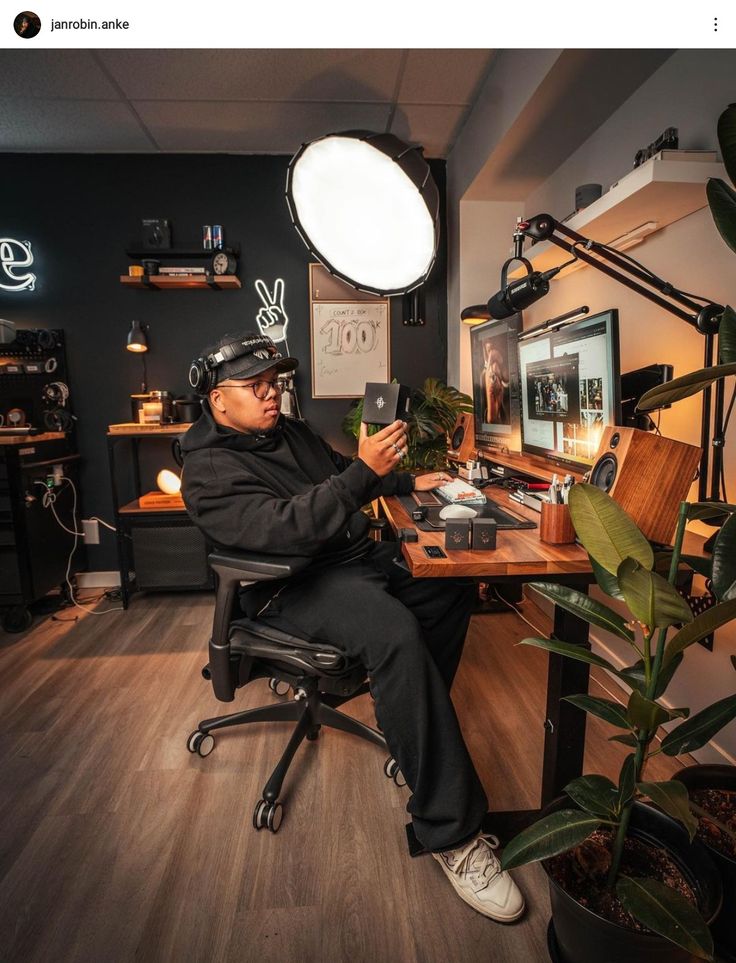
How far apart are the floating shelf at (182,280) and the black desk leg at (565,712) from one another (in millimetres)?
2570

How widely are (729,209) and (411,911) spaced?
148 centimetres

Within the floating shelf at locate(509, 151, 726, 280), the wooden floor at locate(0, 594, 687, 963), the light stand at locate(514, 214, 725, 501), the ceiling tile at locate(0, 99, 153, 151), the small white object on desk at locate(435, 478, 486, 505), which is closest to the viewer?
the wooden floor at locate(0, 594, 687, 963)

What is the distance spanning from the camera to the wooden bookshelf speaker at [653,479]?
1216 mm

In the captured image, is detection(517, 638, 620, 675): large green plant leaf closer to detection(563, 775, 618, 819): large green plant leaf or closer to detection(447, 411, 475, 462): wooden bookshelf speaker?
detection(563, 775, 618, 819): large green plant leaf

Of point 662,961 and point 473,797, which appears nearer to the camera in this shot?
point 662,961

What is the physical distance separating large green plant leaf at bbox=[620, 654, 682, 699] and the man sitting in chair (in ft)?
1.39

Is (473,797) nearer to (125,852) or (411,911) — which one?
(411,911)

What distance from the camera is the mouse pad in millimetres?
1397

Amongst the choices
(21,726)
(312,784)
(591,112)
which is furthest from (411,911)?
(591,112)

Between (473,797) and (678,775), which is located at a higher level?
(678,775)

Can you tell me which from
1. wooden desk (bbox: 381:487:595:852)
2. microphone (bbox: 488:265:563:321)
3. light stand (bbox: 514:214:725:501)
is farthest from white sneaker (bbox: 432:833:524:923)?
microphone (bbox: 488:265:563:321)

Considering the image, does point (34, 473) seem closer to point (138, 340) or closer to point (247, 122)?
point (138, 340)

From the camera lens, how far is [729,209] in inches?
30.6
